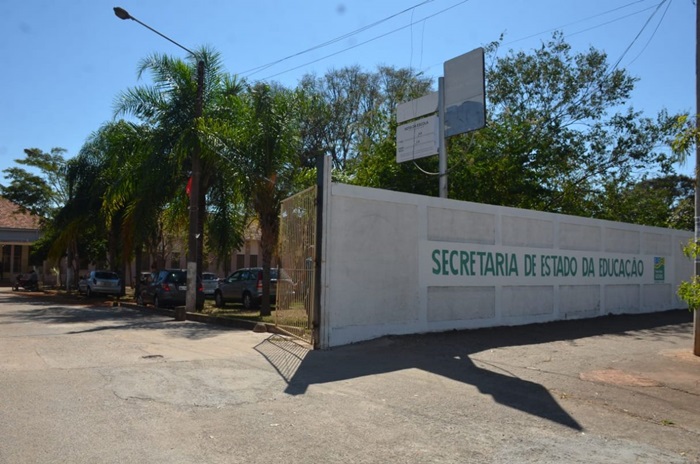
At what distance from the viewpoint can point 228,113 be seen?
20156 mm

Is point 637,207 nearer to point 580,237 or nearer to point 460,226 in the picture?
point 580,237

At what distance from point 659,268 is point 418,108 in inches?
451

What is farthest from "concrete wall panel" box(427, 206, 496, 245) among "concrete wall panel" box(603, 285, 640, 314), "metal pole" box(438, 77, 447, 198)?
"concrete wall panel" box(603, 285, 640, 314)

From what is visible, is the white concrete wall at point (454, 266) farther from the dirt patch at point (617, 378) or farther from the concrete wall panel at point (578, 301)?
the dirt patch at point (617, 378)

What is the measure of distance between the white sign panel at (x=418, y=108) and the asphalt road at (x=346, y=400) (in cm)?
656

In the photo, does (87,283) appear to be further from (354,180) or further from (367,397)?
(367,397)

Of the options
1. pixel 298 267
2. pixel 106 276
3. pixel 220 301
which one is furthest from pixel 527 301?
pixel 106 276

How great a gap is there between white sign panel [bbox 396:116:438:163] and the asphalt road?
554 cm

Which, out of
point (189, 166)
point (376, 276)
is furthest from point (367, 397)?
point (189, 166)

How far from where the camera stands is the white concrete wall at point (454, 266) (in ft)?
38.5

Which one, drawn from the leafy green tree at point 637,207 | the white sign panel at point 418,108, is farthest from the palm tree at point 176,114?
the leafy green tree at point 637,207

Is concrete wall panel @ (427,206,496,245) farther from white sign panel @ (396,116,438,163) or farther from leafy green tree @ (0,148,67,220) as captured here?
leafy green tree @ (0,148,67,220)

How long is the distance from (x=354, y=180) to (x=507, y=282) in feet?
29.2

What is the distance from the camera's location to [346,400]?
7555mm
